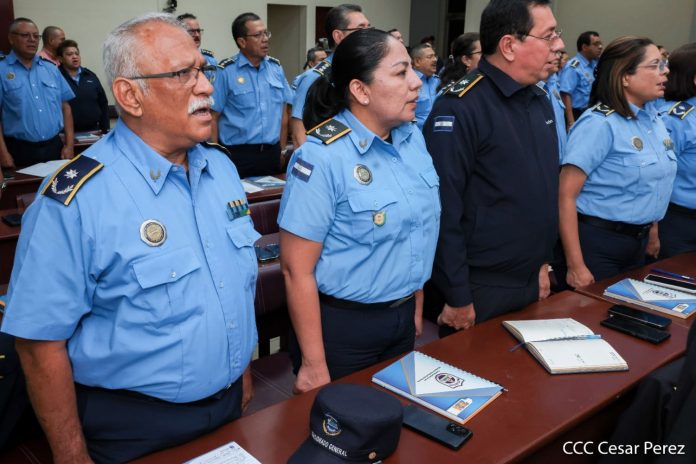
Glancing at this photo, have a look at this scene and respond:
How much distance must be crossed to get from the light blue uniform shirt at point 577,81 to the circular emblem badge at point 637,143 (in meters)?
5.88

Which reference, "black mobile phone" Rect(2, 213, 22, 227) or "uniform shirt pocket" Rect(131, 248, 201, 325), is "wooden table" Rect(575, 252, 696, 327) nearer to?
"uniform shirt pocket" Rect(131, 248, 201, 325)

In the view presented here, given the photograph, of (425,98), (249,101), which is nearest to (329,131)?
(249,101)

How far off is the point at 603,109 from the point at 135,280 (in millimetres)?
2057

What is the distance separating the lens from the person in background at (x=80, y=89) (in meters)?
7.15

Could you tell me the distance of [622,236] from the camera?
261 cm

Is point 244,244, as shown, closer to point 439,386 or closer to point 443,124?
point 439,386

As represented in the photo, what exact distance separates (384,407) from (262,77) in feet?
13.9

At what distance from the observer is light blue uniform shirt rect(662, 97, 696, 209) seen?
305 cm

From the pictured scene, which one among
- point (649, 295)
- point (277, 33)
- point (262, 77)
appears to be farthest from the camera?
point (277, 33)

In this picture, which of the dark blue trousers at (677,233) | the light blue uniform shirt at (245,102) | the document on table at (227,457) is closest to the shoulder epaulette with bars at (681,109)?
the dark blue trousers at (677,233)

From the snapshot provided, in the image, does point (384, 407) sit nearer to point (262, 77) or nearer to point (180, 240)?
point (180, 240)

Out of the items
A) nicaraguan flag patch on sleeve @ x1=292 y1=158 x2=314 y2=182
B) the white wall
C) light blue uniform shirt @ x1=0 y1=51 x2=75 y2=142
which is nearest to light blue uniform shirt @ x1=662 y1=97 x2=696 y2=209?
nicaraguan flag patch on sleeve @ x1=292 y1=158 x2=314 y2=182

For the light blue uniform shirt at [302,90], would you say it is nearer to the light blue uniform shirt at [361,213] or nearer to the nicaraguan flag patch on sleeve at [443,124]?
the nicaraguan flag patch on sleeve at [443,124]

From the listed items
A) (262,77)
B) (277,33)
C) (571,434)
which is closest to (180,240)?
(571,434)
